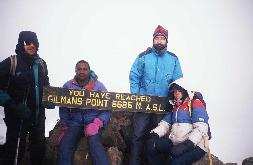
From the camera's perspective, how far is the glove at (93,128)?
8648 mm

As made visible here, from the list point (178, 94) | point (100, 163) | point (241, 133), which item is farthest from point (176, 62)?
point (241, 133)

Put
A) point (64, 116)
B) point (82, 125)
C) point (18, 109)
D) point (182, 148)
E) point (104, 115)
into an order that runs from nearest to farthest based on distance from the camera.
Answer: point (18, 109)
point (182, 148)
point (82, 125)
point (104, 115)
point (64, 116)

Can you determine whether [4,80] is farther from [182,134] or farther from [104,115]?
[182,134]

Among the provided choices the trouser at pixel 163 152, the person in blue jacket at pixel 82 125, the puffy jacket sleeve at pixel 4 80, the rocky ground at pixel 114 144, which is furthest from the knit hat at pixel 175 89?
the puffy jacket sleeve at pixel 4 80

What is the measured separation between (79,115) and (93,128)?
0.85m

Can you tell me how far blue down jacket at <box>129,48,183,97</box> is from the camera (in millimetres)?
10125

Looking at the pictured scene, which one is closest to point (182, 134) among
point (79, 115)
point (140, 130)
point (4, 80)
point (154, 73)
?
point (140, 130)

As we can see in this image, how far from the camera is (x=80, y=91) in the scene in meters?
9.52

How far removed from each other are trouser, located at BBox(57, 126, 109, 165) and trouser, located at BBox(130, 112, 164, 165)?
131 cm

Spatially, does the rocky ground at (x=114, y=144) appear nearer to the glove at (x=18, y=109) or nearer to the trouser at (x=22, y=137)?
the trouser at (x=22, y=137)

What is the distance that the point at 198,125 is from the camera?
8648mm

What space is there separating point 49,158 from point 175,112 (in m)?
4.37

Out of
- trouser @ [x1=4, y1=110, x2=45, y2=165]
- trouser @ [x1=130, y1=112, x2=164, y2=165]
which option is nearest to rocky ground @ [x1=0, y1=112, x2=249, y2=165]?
trouser @ [x1=130, y1=112, x2=164, y2=165]

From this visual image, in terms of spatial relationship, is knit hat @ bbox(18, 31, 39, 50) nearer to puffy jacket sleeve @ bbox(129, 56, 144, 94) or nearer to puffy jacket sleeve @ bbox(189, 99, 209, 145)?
puffy jacket sleeve @ bbox(129, 56, 144, 94)
